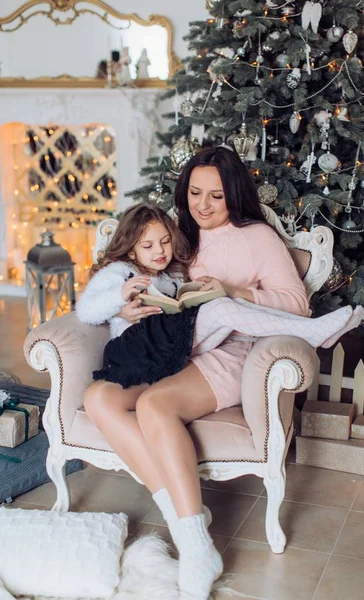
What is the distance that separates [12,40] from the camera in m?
5.57

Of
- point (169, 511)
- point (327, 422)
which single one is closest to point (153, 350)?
point (169, 511)

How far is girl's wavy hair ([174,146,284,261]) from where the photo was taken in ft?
8.61

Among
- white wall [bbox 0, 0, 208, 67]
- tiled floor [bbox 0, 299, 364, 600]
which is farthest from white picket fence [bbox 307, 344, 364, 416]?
white wall [bbox 0, 0, 208, 67]

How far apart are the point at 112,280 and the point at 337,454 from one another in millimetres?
1078

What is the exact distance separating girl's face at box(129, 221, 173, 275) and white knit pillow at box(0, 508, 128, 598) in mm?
804

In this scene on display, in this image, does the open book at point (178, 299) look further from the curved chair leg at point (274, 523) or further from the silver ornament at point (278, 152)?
the silver ornament at point (278, 152)

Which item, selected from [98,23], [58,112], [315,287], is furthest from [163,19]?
[315,287]

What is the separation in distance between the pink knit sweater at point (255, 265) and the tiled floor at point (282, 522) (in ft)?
2.18

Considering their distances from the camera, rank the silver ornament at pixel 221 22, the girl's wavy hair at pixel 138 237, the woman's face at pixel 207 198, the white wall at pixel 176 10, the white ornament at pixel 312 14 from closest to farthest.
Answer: the girl's wavy hair at pixel 138 237 < the woman's face at pixel 207 198 < the white ornament at pixel 312 14 < the silver ornament at pixel 221 22 < the white wall at pixel 176 10

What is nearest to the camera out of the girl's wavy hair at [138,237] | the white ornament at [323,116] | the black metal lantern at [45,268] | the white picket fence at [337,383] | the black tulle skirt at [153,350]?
the black tulle skirt at [153,350]

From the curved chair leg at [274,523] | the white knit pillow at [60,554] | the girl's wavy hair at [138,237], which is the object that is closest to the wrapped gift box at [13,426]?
the white knit pillow at [60,554]

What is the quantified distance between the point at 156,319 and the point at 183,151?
53.3 inches

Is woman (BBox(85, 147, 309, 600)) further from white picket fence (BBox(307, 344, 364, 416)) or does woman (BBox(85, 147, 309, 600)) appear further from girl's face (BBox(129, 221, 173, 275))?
white picket fence (BBox(307, 344, 364, 416))

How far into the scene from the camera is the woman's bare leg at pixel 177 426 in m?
2.20
